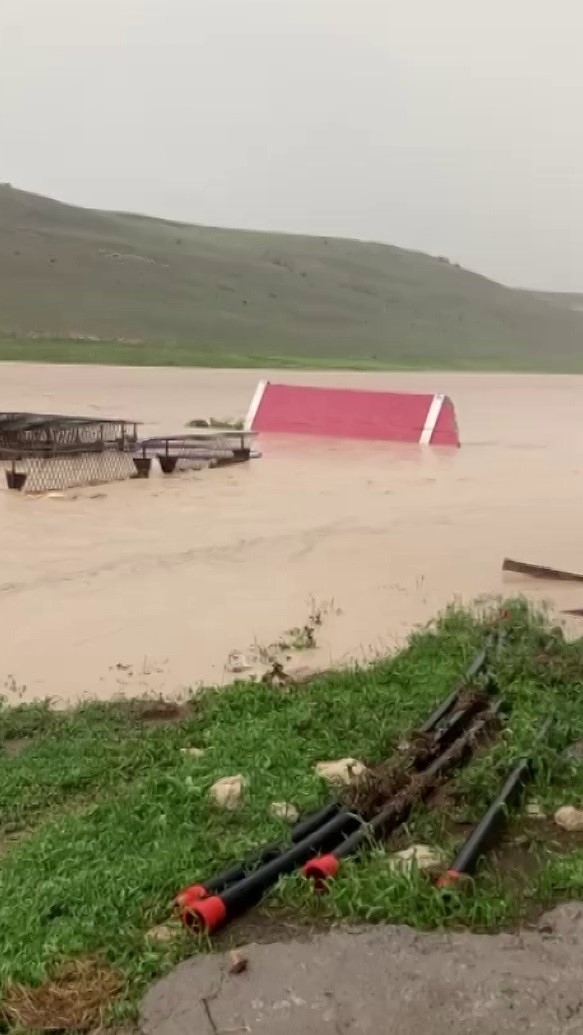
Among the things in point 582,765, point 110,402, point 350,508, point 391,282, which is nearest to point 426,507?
point 350,508

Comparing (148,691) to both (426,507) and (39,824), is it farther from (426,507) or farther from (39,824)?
(426,507)

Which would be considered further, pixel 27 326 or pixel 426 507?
pixel 27 326

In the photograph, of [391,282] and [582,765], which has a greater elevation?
[391,282]

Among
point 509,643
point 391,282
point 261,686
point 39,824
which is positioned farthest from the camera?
point 391,282

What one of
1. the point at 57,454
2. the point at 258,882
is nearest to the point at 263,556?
the point at 57,454

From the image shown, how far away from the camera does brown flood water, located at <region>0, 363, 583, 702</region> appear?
6.45 metres

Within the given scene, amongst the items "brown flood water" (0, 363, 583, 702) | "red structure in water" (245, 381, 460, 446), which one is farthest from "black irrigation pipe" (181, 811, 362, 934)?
"red structure in water" (245, 381, 460, 446)

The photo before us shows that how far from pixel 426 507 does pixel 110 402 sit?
575 inches

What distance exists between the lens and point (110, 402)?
25047 millimetres

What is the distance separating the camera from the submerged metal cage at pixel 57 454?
1234cm

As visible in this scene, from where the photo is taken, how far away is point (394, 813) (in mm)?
3859

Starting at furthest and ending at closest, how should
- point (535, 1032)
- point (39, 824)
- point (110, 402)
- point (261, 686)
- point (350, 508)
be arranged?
point (110, 402) → point (350, 508) → point (261, 686) → point (39, 824) → point (535, 1032)

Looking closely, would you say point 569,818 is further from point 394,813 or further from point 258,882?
point 258,882

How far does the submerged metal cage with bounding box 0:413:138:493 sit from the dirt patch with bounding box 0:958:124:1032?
29.9ft
